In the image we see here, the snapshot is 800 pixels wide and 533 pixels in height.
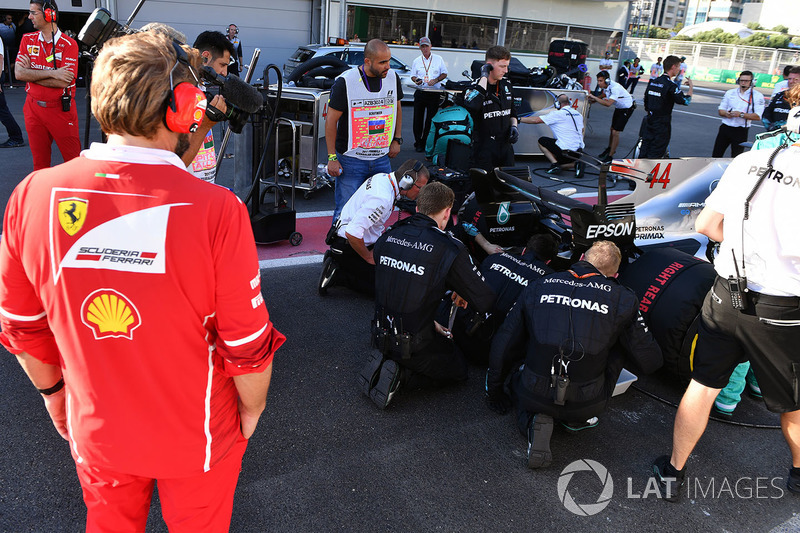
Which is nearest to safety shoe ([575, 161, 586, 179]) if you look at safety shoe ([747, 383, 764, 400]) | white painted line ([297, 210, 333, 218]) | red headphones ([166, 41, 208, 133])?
white painted line ([297, 210, 333, 218])

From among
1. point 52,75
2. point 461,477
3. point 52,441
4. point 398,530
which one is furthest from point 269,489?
point 52,75

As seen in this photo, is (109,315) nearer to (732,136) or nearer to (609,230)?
(609,230)

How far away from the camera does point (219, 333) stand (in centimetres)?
136

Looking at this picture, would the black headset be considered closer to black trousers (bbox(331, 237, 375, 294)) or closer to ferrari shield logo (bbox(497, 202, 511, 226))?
black trousers (bbox(331, 237, 375, 294))

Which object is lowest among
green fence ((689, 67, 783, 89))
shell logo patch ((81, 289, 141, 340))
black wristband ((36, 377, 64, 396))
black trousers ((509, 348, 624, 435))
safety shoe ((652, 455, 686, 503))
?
safety shoe ((652, 455, 686, 503))

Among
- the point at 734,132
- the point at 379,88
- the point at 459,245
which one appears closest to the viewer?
the point at 459,245

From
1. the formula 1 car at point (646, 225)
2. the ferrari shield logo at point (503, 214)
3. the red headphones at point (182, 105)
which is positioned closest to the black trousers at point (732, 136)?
the formula 1 car at point (646, 225)

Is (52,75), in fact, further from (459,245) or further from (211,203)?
(211,203)

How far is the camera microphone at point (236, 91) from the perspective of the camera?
2.94 metres

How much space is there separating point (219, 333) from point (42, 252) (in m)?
0.41

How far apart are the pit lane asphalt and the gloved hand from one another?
0.17 feet

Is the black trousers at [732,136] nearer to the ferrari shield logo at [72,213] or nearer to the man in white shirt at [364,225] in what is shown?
the man in white shirt at [364,225]

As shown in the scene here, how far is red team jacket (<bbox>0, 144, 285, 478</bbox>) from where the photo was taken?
1.23 meters

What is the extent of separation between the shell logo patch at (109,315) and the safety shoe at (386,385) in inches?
80.3
